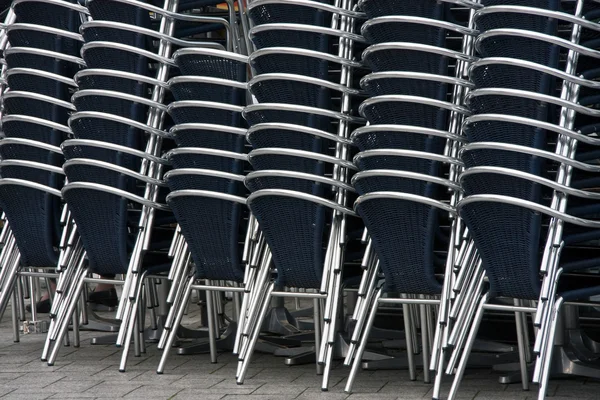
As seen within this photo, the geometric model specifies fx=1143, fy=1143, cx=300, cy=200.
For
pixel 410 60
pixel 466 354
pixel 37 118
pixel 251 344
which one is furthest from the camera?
pixel 37 118

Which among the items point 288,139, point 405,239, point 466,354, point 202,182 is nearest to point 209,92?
point 202,182

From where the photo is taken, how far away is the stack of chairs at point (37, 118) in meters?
6.52

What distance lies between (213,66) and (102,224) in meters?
1.10

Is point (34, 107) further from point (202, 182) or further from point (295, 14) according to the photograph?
point (295, 14)

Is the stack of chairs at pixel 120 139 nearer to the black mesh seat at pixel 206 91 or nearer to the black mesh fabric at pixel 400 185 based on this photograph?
the black mesh seat at pixel 206 91

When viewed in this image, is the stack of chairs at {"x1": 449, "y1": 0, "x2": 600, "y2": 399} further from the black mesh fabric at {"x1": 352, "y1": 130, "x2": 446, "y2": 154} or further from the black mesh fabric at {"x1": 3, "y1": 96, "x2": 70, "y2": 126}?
the black mesh fabric at {"x1": 3, "y1": 96, "x2": 70, "y2": 126}

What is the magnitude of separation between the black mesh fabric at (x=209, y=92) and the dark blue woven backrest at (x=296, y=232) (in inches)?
24.5

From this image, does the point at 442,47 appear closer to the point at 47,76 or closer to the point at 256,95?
the point at 256,95

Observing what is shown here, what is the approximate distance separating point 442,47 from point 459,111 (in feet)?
1.06

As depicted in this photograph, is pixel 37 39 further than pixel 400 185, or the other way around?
pixel 37 39

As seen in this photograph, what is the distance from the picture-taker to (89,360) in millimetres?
6715

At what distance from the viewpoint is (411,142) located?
532 cm

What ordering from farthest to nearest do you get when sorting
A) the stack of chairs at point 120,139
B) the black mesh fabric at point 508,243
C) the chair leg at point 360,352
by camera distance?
the stack of chairs at point 120,139 → the chair leg at point 360,352 → the black mesh fabric at point 508,243

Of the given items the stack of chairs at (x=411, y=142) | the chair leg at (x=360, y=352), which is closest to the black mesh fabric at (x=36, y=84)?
the stack of chairs at (x=411, y=142)
